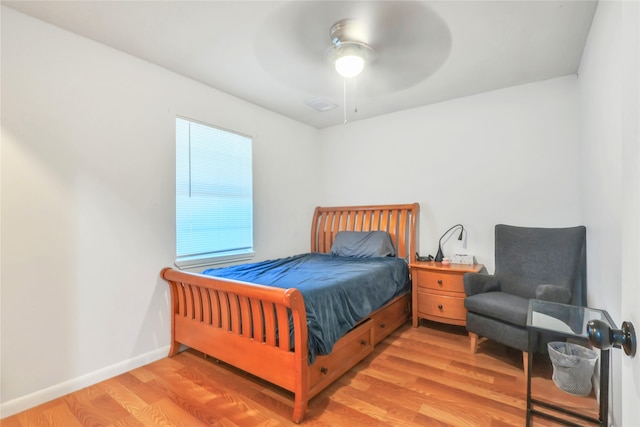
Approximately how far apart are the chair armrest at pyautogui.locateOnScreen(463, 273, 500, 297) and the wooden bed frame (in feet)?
2.29

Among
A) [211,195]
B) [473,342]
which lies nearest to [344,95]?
[211,195]

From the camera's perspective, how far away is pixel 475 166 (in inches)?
125

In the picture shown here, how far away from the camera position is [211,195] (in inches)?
116

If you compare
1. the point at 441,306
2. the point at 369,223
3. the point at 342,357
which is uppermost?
the point at 369,223

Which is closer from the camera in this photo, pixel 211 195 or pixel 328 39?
pixel 328 39

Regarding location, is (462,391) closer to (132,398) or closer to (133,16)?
(132,398)

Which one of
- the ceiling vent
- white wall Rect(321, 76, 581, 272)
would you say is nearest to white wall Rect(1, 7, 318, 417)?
the ceiling vent

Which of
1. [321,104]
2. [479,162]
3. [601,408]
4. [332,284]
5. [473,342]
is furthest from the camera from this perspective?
[321,104]

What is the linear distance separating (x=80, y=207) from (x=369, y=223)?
285cm

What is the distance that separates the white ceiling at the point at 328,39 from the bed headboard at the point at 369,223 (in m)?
1.37

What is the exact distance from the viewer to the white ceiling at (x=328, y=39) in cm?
184

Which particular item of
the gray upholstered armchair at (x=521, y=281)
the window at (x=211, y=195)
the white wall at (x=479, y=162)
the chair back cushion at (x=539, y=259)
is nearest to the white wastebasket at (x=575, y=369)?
the gray upholstered armchair at (x=521, y=281)

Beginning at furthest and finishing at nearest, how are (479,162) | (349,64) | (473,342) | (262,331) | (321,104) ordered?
(321,104), (479,162), (473,342), (349,64), (262,331)

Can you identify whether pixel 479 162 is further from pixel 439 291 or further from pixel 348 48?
pixel 348 48
